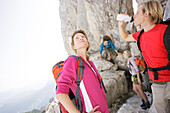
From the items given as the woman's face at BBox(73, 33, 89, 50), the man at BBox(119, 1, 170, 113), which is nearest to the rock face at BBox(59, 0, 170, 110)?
A: the man at BBox(119, 1, 170, 113)

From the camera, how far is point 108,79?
21.0ft

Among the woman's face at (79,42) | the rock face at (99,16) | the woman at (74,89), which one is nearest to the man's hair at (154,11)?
the woman's face at (79,42)

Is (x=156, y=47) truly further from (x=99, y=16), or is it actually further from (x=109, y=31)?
(x=99, y=16)

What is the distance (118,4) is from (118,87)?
7608mm

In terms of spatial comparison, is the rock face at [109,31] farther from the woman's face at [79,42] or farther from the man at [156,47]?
the woman's face at [79,42]

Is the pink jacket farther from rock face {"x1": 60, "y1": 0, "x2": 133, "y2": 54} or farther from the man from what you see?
rock face {"x1": 60, "y1": 0, "x2": 133, "y2": 54}

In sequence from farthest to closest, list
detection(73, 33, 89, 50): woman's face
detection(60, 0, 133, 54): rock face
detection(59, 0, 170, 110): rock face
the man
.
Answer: detection(60, 0, 133, 54): rock face < detection(59, 0, 170, 110): rock face < detection(73, 33, 89, 50): woman's face < the man

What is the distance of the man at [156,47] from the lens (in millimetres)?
1822

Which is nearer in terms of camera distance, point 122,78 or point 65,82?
point 65,82

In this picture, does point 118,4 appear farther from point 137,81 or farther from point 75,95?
point 75,95

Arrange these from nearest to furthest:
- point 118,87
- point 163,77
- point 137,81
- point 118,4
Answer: point 163,77
point 137,81
point 118,87
point 118,4

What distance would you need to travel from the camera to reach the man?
5.98ft

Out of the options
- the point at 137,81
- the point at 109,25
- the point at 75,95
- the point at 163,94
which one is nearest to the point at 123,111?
the point at 137,81

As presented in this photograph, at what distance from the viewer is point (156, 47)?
1.85m
